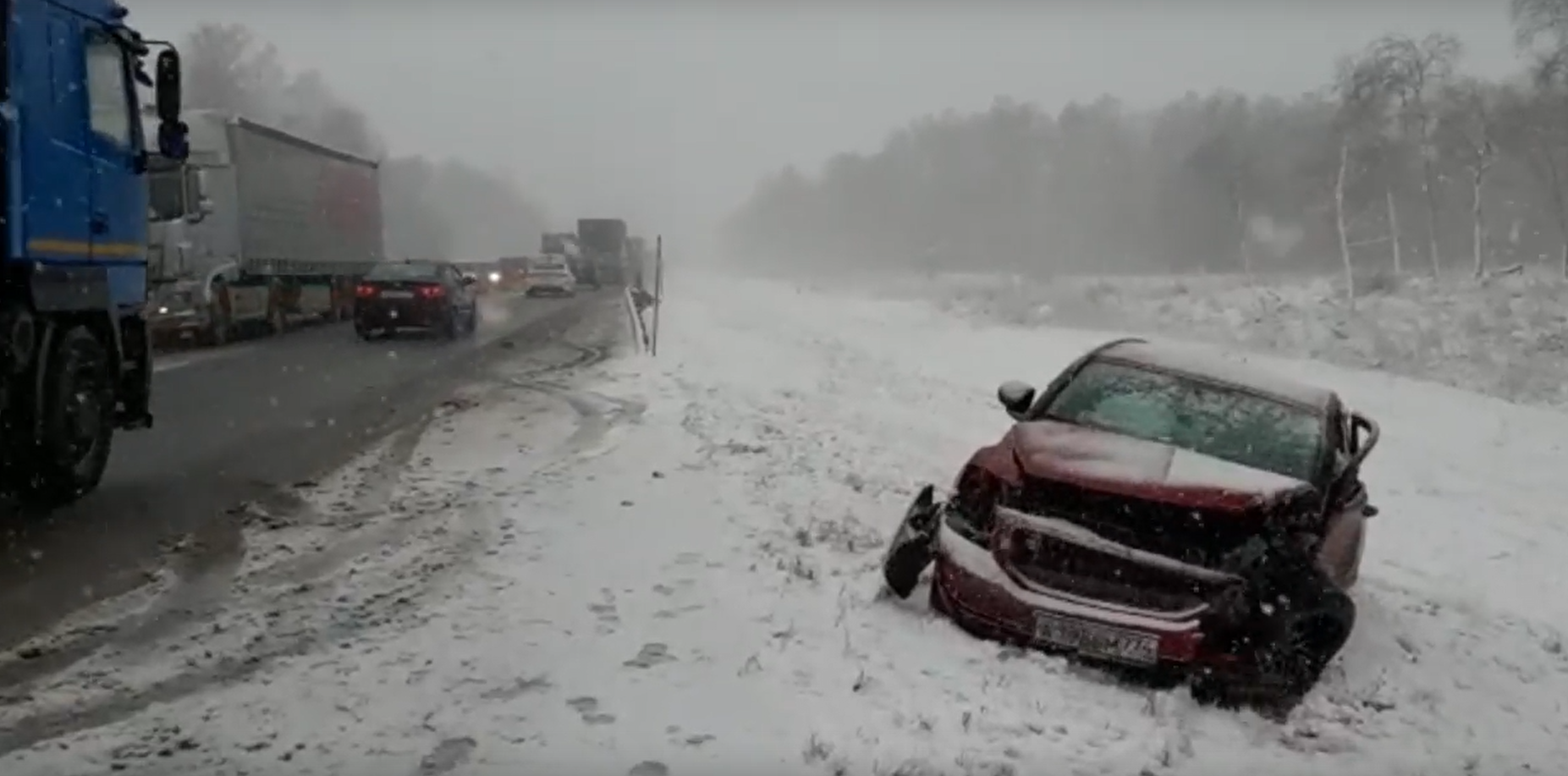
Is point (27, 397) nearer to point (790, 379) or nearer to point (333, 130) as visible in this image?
point (790, 379)

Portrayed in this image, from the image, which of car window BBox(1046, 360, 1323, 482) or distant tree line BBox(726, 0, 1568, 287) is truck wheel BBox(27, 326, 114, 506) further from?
distant tree line BBox(726, 0, 1568, 287)

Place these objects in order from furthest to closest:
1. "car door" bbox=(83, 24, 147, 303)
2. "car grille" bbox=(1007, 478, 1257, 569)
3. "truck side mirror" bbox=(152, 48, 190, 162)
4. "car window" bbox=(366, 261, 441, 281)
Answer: "car window" bbox=(366, 261, 441, 281) < "truck side mirror" bbox=(152, 48, 190, 162) < "car door" bbox=(83, 24, 147, 303) < "car grille" bbox=(1007, 478, 1257, 569)

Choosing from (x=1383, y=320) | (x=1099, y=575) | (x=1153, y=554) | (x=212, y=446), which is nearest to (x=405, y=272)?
(x=212, y=446)

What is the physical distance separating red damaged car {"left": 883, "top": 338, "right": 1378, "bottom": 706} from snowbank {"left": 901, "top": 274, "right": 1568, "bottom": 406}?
2470 centimetres

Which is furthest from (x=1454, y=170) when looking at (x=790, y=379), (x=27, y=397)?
(x=27, y=397)

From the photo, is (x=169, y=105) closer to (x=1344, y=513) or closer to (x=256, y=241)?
(x=1344, y=513)

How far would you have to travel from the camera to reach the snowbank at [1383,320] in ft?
102

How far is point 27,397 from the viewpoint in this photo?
8.37 meters

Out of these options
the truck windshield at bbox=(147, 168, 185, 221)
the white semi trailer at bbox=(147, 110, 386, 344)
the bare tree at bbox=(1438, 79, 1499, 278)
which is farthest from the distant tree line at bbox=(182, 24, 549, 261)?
the bare tree at bbox=(1438, 79, 1499, 278)

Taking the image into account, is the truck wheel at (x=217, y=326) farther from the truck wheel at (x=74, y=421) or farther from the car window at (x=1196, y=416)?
the car window at (x=1196, y=416)

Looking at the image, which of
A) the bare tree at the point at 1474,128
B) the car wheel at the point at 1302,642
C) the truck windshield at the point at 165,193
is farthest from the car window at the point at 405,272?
the bare tree at the point at 1474,128

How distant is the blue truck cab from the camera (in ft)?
26.4

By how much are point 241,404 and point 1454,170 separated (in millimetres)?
79247

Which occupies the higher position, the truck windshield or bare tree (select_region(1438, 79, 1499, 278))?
bare tree (select_region(1438, 79, 1499, 278))
